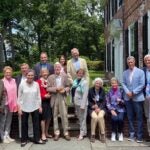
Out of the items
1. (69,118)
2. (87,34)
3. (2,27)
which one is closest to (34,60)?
(87,34)

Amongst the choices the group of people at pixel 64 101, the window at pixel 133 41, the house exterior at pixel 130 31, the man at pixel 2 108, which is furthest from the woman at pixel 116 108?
the window at pixel 133 41

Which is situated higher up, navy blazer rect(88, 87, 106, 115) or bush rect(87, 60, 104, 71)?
A: navy blazer rect(88, 87, 106, 115)

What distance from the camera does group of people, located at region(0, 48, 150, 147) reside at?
1080cm

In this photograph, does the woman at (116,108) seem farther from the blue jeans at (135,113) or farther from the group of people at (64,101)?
the blue jeans at (135,113)

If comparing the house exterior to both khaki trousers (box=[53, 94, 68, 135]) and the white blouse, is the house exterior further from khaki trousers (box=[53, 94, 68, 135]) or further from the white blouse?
the white blouse

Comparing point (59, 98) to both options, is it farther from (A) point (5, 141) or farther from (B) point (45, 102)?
(A) point (5, 141)

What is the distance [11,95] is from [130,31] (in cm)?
899

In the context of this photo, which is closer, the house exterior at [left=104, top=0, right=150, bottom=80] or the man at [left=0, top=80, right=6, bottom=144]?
the man at [left=0, top=80, right=6, bottom=144]

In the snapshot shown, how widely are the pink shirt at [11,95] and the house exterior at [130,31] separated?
16.8 feet

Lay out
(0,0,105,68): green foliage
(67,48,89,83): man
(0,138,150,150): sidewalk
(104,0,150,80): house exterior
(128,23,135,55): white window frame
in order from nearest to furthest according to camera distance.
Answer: (0,138,150,150): sidewalk, (67,48,89,83): man, (104,0,150,80): house exterior, (128,23,135,55): white window frame, (0,0,105,68): green foliage

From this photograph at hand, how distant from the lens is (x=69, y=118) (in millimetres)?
11875

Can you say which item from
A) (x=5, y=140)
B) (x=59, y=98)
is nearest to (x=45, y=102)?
(x=59, y=98)

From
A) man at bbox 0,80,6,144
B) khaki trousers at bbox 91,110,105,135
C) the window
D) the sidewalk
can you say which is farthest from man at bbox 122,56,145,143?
the window

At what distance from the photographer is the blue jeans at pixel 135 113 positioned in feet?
35.6
